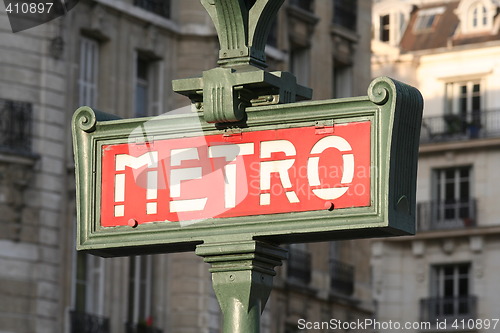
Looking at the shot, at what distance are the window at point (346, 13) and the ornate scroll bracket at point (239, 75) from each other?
3737cm

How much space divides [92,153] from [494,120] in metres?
49.8

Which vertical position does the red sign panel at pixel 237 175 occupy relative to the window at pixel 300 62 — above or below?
below

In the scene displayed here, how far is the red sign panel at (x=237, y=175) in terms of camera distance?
7.80 metres

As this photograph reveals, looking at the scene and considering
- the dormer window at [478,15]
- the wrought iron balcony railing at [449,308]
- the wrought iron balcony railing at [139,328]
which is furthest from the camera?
the dormer window at [478,15]

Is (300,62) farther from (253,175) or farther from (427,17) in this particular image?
(253,175)

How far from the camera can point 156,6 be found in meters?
38.0

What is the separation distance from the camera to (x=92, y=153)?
842 cm

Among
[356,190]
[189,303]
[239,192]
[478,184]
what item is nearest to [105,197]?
[239,192]

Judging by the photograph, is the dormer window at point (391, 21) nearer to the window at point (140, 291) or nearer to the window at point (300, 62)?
the window at point (300, 62)

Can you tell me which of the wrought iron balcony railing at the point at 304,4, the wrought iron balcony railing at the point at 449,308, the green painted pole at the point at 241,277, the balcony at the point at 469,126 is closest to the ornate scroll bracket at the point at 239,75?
the green painted pole at the point at 241,277

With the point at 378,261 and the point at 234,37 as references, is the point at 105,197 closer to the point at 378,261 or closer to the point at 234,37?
the point at 234,37

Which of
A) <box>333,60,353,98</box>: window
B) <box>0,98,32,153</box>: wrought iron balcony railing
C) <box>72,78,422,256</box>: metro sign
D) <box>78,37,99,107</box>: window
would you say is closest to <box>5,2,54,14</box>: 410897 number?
<box>0,98,32,153</box>: wrought iron balcony railing

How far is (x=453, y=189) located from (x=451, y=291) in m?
3.25

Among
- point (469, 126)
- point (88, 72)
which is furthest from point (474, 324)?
point (88, 72)
